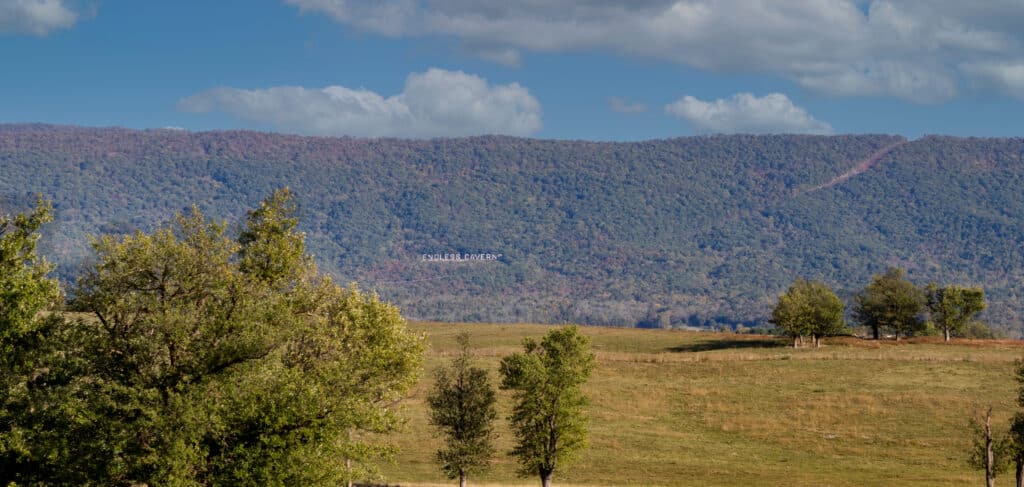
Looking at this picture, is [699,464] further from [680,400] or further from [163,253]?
[163,253]

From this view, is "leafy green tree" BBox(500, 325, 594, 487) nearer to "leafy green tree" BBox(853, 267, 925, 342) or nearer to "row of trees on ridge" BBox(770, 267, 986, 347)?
"row of trees on ridge" BBox(770, 267, 986, 347)

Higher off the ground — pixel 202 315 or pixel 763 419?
pixel 202 315

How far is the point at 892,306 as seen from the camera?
136125 mm

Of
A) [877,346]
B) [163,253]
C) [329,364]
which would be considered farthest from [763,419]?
[163,253]

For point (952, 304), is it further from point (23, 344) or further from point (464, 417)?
point (23, 344)

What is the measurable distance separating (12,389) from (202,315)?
584 cm

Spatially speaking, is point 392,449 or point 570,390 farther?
point 570,390

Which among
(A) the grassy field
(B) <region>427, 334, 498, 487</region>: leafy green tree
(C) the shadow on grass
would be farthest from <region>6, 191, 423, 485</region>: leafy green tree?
(C) the shadow on grass

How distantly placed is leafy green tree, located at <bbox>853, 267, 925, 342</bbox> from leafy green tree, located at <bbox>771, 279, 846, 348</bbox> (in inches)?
204

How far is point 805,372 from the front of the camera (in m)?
103

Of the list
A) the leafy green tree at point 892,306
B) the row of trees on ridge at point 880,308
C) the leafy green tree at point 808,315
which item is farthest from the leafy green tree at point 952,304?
the leafy green tree at point 808,315

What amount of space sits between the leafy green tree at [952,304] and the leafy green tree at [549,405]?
102666 mm

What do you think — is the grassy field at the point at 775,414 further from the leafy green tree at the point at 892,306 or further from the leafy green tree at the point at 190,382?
the leafy green tree at the point at 190,382

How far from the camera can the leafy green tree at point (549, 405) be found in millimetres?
53500
